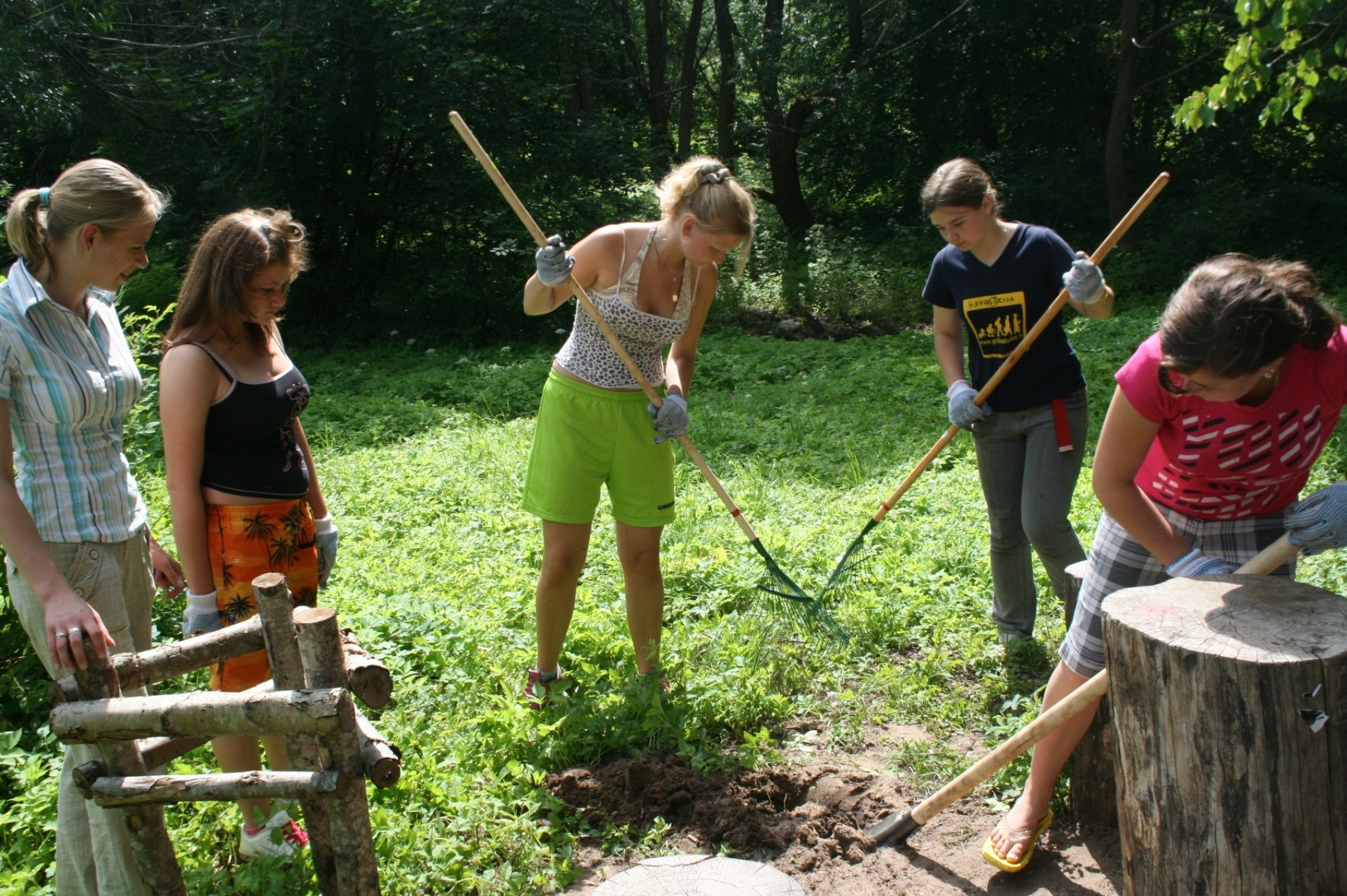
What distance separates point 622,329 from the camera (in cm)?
331

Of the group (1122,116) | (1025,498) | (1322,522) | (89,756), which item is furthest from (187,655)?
(1122,116)

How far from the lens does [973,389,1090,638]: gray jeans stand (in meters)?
3.47

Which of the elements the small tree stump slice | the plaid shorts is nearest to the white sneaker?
the small tree stump slice

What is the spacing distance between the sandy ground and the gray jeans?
908 mm

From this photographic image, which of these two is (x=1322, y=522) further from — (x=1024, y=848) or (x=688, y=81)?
(x=688, y=81)

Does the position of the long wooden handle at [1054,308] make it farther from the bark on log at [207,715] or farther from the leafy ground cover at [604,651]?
the bark on log at [207,715]

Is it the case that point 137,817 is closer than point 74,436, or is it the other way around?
point 137,817

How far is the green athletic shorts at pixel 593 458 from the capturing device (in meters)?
3.29

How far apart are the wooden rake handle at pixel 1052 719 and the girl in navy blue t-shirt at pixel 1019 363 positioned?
1127 mm

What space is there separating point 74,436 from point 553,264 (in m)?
1.45

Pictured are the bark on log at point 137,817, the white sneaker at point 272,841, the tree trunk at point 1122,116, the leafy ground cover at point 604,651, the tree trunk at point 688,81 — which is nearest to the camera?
the bark on log at point 137,817

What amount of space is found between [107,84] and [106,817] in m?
11.2

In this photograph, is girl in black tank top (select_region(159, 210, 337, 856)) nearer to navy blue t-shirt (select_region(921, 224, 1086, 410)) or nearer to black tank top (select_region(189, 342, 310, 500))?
black tank top (select_region(189, 342, 310, 500))

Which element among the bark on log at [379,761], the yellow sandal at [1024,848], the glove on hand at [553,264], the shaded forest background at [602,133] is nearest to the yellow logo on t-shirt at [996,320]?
the glove on hand at [553,264]
